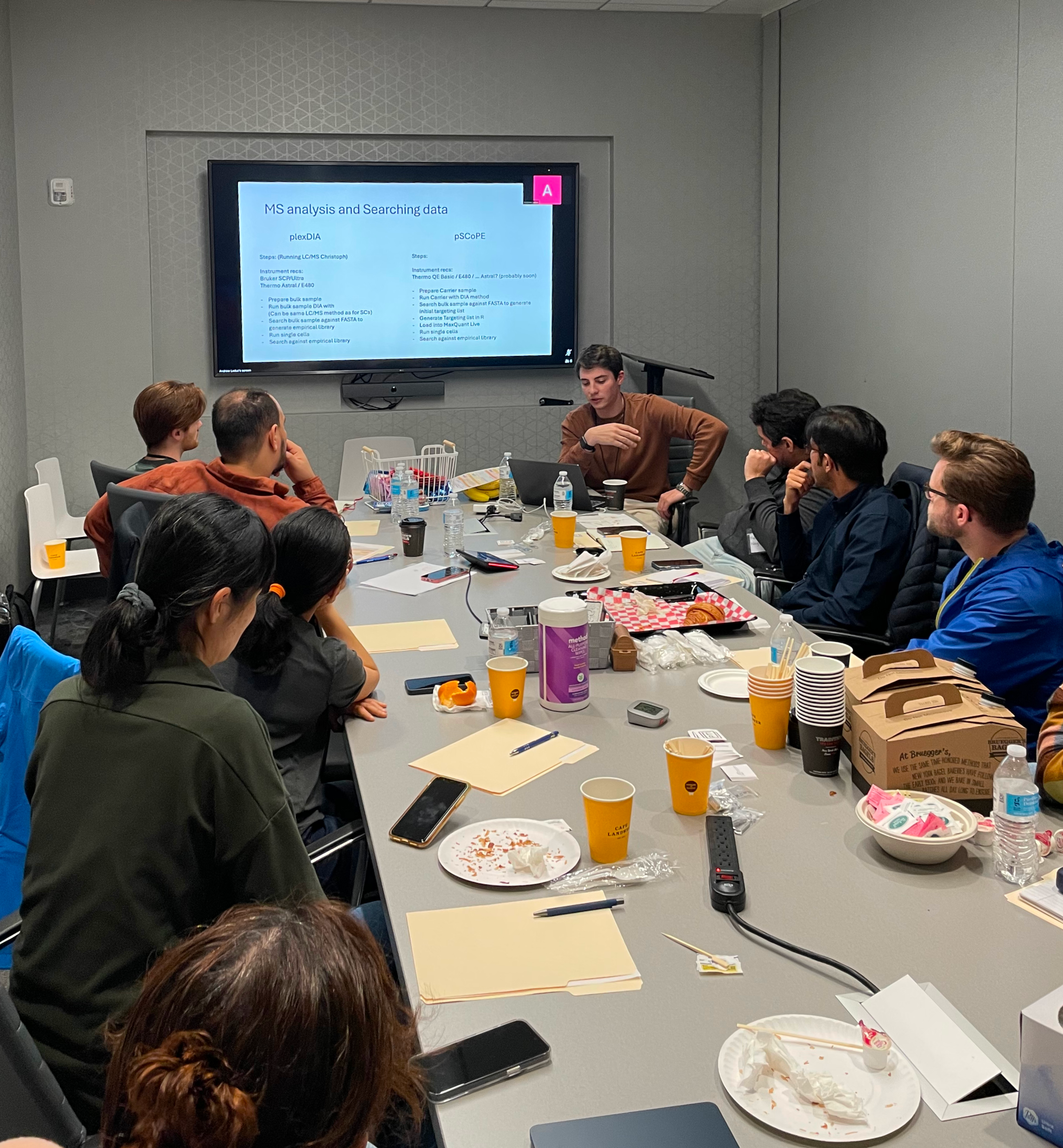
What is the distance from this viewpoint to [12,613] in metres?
4.63

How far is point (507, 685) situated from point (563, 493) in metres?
2.10

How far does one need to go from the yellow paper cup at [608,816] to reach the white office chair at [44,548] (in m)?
3.83

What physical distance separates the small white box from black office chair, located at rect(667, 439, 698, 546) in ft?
13.1

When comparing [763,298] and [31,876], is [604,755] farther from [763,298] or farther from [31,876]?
[763,298]

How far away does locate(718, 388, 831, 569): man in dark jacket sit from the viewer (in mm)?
4164

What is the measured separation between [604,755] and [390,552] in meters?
1.97

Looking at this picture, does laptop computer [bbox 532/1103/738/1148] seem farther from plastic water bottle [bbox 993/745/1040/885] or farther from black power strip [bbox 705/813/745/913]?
plastic water bottle [bbox 993/745/1040/885]

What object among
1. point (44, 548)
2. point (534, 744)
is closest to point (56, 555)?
point (44, 548)

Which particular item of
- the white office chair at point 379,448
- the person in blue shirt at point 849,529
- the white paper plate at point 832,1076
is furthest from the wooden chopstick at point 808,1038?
the white office chair at point 379,448

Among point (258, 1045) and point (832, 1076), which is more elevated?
point (258, 1045)

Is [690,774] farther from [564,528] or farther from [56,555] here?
[56,555]

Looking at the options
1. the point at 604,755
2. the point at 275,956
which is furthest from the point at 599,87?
the point at 275,956

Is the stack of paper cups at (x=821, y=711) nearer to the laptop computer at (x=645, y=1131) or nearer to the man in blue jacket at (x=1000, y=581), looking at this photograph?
the man in blue jacket at (x=1000, y=581)

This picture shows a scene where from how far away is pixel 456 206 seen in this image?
6121 mm
